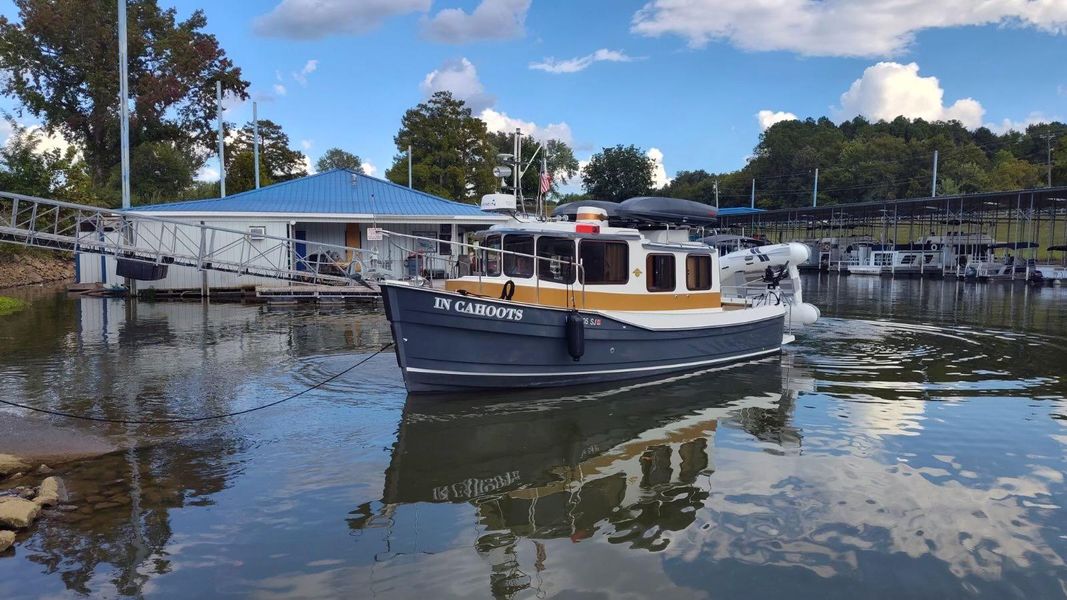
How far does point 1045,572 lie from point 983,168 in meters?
82.4

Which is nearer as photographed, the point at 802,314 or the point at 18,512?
the point at 18,512

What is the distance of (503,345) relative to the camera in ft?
34.9

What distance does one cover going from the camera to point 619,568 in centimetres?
553

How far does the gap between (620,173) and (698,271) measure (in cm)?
6408

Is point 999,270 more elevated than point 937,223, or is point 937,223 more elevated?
point 937,223

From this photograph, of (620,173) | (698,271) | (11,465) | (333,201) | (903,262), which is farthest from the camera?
(620,173)

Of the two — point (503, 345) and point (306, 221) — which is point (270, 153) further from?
point (503, 345)

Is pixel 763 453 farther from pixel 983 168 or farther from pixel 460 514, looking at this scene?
pixel 983 168

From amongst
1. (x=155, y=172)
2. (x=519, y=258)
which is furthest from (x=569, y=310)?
(x=155, y=172)

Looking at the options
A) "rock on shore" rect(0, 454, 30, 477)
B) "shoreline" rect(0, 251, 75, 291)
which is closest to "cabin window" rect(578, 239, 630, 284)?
"rock on shore" rect(0, 454, 30, 477)

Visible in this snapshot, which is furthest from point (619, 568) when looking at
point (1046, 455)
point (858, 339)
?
point (858, 339)

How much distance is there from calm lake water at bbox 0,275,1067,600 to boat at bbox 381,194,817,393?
1.64 ft

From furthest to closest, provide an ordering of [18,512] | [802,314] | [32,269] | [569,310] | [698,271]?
1. [32,269]
2. [802,314]
3. [698,271]
4. [569,310]
5. [18,512]

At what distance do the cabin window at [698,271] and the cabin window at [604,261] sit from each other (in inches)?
60.7
